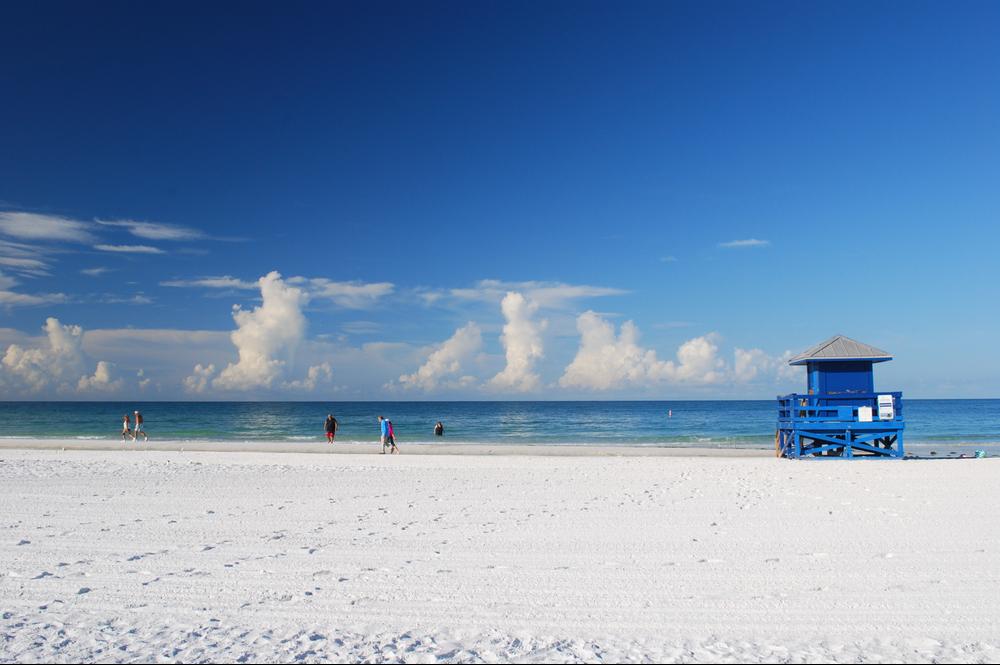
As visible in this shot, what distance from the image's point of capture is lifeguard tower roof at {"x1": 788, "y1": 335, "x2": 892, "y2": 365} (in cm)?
2173

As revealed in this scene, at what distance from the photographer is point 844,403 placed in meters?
22.5

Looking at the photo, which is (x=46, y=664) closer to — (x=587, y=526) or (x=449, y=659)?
(x=449, y=659)

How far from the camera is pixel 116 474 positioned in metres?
17.2

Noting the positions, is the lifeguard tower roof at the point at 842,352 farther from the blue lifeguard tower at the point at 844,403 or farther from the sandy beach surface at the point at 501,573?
the sandy beach surface at the point at 501,573

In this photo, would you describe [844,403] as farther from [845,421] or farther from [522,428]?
[522,428]

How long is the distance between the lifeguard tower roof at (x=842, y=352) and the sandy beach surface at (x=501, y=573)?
760 cm

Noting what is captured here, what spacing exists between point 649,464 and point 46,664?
57.5 ft

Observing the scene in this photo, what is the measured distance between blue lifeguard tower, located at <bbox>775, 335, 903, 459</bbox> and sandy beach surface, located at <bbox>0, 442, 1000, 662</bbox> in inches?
307

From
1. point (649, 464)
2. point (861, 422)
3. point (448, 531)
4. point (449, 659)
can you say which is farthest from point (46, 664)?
point (861, 422)

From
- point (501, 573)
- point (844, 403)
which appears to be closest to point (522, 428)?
point (844, 403)

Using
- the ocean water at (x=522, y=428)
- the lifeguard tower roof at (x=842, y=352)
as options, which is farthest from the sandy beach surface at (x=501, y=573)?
the ocean water at (x=522, y=428)

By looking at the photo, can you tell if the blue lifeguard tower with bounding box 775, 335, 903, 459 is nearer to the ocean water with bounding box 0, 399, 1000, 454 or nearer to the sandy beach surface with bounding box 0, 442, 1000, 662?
the sandy beach surface with bounding box 0, 442, 1000, 662

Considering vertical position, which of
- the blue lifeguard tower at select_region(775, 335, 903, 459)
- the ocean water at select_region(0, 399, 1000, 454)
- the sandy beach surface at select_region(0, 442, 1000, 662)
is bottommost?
the ocean water at select_region(0, 399, 1000, 454)

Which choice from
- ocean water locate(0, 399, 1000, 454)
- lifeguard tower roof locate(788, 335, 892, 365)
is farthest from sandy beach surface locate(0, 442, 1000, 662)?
ocean water locate(0, 399, 1000, 454)
